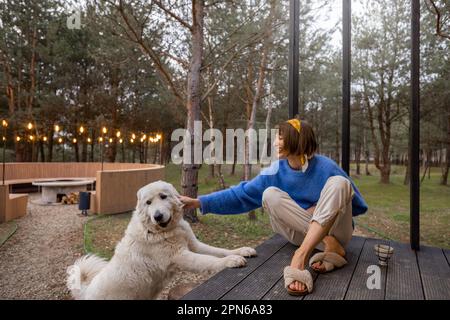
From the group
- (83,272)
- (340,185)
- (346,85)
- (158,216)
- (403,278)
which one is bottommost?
(83,272)

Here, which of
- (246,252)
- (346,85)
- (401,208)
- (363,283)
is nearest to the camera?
(363,283)

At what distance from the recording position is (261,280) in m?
Answer: 0.96

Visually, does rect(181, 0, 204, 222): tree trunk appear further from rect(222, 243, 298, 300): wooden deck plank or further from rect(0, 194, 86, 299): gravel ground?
rect(222, 243, 298, 300): wooden deck plank

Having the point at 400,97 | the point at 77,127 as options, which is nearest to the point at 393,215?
the point at 400,97

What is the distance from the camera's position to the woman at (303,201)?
3.18 ft

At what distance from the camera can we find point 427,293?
2.92 ft

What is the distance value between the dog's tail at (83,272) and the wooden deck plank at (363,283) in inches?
40.5

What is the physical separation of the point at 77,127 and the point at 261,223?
7023 millimetres

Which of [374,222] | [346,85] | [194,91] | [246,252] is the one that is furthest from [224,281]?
[374,222]

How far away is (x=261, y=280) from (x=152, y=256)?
1.47ft

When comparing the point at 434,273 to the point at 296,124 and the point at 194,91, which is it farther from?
the point at 194,91

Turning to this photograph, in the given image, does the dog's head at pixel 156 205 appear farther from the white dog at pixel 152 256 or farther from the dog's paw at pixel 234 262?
the dog's paw at pixel 234 262

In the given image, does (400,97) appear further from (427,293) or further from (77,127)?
(77,127)

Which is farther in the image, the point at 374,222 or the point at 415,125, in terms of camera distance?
the point at 374,222
